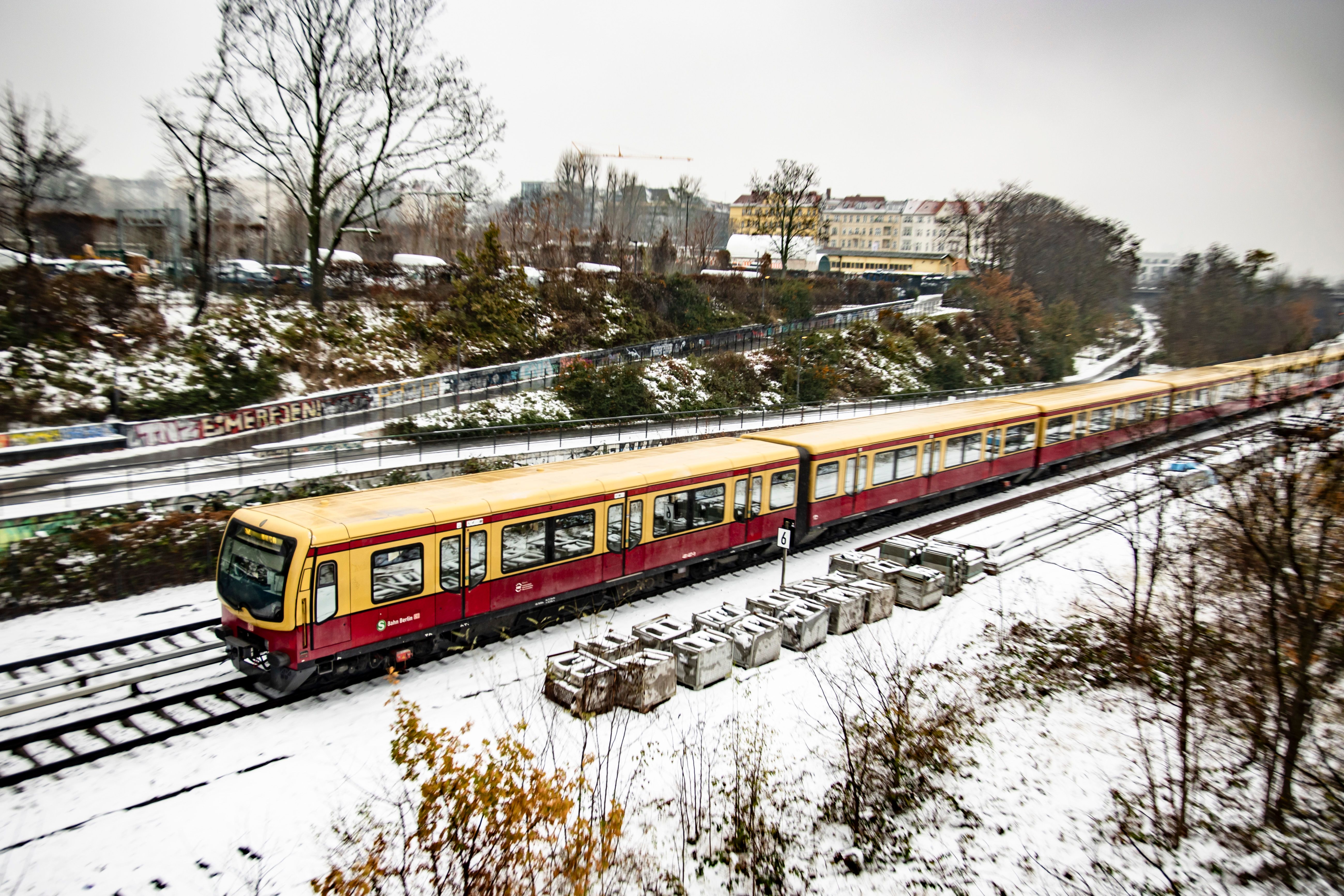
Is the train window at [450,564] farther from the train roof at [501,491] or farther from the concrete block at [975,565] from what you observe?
the concrete block at [975,565]

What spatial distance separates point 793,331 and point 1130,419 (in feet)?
72.0

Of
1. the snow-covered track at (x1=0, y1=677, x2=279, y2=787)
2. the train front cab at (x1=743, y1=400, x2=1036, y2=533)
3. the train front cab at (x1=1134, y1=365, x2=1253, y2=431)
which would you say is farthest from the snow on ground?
the train front cab at (x1=1134, y1=365, x2=1253, y2=431)

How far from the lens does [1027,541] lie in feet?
62.6

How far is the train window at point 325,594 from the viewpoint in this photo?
10.6 meters

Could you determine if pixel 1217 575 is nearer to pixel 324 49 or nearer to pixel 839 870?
pixel 839 870

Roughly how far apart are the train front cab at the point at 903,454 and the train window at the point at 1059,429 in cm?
91

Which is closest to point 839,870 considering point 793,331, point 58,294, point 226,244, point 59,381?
point 59,381

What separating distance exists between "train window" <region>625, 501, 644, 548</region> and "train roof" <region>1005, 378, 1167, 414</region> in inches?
658

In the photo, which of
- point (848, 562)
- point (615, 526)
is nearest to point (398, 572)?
point (615, 526)

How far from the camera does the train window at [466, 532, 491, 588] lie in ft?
40.2

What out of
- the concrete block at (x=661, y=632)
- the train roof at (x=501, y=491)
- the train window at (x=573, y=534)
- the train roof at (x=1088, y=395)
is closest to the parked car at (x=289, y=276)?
the train roof at (x=501, y=491)

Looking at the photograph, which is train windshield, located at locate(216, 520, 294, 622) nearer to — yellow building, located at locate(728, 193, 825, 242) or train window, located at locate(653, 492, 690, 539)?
train window, located at locate(653, 492, 690, 539)

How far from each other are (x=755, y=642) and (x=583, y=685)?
124 inches

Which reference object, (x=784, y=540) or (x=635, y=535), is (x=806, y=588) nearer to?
(x=784, y=540)
